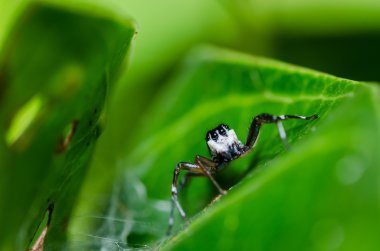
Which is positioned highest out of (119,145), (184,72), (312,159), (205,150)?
(312,159)

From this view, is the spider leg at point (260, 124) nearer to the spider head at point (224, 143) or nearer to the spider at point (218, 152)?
the spider at point (218, 152)

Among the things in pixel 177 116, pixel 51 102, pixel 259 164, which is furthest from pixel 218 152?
pixel 51 102

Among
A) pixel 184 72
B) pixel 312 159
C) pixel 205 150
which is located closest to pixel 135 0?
pixel 184 72

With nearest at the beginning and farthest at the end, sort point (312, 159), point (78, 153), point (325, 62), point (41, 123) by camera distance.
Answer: point (312, 159) < point (78, 153) < point (41, 123) < point (325, 62)

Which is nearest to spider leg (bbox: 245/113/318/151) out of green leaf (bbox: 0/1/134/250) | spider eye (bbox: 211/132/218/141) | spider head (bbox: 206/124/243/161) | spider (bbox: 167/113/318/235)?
spider (bbox: 167/113/318/235)

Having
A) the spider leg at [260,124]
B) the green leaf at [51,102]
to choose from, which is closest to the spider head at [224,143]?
the spider leg at [260,124]

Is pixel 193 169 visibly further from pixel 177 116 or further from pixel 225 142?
pixel 177 116

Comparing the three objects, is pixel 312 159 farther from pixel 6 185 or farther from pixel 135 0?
pixel 135 0
